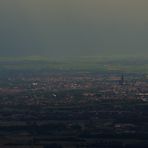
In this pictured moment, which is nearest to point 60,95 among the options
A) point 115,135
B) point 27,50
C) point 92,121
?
point 92,121

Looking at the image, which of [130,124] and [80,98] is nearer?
[130,124]

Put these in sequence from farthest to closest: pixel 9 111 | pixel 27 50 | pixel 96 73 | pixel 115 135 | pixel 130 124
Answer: pixel 27 50 → pixel 96 73 → pixel 9 111 → pixel 130 124 → pixel 115 135

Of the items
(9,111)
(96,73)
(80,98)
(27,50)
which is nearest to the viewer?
(9,111)

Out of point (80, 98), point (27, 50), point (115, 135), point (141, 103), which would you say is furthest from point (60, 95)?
point (27, 50)

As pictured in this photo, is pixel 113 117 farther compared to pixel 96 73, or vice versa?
pixel 96 73

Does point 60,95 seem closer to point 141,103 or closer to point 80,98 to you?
point 80,98

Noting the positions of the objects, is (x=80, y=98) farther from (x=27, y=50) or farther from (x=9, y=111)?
(x=27, y=50)
